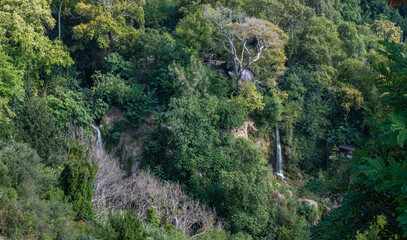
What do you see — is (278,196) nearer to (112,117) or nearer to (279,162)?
(279,162)

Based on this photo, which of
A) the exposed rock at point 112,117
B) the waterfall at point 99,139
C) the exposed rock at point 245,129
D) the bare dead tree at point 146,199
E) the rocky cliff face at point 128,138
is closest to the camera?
the bare dead tree at point 146,199

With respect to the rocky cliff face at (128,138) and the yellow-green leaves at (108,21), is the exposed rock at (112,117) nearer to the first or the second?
the rocky cliff face at (128,138)

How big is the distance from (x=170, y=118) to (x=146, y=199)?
509cm

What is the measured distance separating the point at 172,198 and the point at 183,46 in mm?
11535

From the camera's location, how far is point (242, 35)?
Result: 1027 inches

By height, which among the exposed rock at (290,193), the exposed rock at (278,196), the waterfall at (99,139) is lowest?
the exposed rock at (290,193)

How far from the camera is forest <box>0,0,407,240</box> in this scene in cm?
1620

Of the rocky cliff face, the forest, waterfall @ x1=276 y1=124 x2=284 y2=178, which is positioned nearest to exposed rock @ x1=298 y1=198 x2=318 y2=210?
the forest

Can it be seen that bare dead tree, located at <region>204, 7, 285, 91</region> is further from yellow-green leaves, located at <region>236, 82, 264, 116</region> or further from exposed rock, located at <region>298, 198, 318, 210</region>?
exposed rock, located at <region>298, 198, 318, 210</region>

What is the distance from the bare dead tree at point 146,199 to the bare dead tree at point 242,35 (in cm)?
993

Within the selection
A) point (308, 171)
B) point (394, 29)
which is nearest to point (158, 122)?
point (308, 171)

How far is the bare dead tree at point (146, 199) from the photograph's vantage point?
19.5m

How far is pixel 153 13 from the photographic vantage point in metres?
32.4

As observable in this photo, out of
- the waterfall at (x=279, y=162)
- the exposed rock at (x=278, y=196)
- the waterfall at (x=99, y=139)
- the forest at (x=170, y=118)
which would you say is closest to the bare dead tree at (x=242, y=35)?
the forest at (x=170, y=118)
